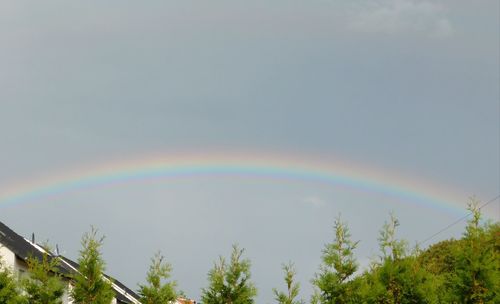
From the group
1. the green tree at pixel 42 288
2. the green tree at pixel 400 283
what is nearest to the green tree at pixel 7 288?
the green tree at pixel 42 288

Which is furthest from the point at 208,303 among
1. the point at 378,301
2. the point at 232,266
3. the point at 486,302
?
the point at 486,302

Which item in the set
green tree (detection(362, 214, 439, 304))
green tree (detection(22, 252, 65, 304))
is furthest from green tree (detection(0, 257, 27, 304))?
green tree (detection(362, 214, 439, 304))

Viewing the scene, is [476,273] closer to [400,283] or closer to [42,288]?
[400,283]

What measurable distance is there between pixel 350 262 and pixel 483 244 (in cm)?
458

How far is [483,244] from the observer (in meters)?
19.9

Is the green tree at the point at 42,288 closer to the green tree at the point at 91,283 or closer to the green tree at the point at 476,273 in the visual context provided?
the green tree at the point at 91,283

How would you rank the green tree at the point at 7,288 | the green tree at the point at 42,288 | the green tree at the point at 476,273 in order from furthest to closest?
the green tree at the point at 7,288, the green tree at the point at 42,288, the green tree at the point at 476,273

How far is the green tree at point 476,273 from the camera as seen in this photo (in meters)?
19.1

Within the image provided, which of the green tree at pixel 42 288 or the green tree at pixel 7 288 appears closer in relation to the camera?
the green tree at pixel 42 288

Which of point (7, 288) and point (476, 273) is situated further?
point (7, 288)

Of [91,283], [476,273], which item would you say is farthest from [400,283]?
[91,283]

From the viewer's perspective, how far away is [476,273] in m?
19.3

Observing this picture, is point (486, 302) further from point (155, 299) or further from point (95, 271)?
point (95, 271)

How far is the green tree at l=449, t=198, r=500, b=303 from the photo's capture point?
1906cm
